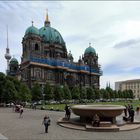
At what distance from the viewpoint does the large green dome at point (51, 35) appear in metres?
138

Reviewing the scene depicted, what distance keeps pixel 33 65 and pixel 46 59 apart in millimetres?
10017

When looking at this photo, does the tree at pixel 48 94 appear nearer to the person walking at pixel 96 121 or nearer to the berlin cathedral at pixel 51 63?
the berlin cathedral at pixel 51 63

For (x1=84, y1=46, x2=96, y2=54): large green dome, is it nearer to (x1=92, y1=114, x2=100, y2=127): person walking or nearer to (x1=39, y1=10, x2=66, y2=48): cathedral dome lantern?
(x1=39, y1=10, x2=66, y2=48): cathedral dome lantern

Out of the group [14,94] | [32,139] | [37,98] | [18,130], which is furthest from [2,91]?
[32,139]

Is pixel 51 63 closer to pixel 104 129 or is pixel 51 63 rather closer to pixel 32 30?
pixel 32 30

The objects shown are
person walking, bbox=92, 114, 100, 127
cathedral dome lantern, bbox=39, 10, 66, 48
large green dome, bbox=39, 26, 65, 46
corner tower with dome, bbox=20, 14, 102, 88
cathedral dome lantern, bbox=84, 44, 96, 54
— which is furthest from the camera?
cathedral dome lantern, bbox=84, 44, 96, 54

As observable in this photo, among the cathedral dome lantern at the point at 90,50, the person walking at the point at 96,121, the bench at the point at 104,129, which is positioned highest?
the cathedral dome lantern at the point at 90,50

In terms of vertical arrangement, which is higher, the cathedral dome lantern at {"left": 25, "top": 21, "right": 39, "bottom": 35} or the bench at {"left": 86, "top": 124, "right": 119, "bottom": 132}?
the cathedral dome lantern at {"left": 25, "top": 21, "right": 39, "bottom": 35}

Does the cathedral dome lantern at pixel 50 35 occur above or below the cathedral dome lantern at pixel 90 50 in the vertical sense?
above

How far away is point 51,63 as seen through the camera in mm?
130750

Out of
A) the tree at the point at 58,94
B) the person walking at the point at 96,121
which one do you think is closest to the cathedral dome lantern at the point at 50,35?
the tree at the point at 58,94

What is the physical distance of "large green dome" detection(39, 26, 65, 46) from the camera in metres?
138

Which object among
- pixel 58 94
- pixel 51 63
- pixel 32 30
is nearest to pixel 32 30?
pixel 32 30

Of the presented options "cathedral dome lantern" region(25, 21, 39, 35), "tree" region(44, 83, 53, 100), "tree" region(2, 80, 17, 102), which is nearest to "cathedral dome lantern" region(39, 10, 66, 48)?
"cathedral dome lantern" region(25, 21, 39, 35)
